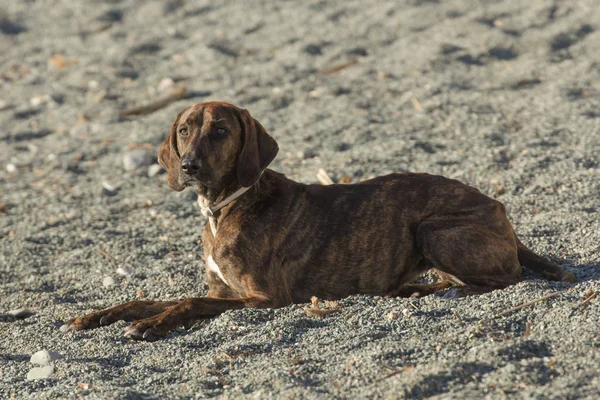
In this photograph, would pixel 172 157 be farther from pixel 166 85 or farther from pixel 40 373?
pixel 166 85

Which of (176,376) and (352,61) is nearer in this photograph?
(176,376)

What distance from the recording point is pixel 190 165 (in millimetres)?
5844

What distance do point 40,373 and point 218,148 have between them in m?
1.83

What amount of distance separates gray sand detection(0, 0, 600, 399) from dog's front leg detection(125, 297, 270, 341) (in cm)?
10

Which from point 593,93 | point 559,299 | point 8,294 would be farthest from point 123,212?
point 593,93

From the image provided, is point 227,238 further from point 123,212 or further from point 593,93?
point 593,93

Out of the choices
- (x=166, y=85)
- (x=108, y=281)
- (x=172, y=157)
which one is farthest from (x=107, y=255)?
(x=166, y=85)

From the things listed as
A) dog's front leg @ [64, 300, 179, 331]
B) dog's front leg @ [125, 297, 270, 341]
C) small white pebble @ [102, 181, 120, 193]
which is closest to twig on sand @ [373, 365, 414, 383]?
dog's front leg @ [125, 297, 270, 341]

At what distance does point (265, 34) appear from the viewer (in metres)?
12.7

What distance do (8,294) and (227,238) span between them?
2010 mm

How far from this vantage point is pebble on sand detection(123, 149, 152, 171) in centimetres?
955

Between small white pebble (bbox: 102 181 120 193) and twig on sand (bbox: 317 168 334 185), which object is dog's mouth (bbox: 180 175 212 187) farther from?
small white pebble (bbox: 102 181 120 193)

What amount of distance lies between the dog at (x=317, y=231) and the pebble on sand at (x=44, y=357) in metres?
0.45

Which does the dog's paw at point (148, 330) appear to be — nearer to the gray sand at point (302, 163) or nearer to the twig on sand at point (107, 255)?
the gray sand at point (302, 163)
